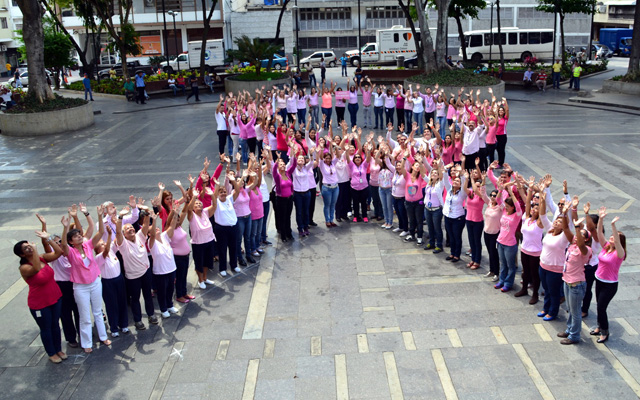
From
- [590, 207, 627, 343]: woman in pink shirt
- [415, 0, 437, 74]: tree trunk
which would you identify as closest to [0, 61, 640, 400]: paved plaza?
[590, 207, 627, 343]: woman in pink shirt

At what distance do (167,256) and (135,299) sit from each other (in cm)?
70

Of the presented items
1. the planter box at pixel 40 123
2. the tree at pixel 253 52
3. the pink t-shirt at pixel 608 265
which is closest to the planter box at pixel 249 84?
the tree at pixel 253 52

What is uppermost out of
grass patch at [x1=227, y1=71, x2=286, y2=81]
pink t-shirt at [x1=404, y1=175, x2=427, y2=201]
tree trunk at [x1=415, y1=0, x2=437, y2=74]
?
tree trunk at [x1=415, y1=0, x2=437, y2=74]

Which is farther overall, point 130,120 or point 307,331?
point 130,120

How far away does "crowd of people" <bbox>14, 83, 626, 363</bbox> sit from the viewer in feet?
23.8

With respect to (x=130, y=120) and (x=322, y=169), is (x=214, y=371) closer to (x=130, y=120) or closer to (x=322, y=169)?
(x=322, y=169)

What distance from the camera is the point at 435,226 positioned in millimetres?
10250

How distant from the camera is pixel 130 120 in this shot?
2420 cm

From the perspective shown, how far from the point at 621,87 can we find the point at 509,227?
22.4 metres

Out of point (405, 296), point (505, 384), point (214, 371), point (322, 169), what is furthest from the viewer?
point (322, 169)

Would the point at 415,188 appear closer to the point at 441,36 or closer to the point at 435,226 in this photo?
the point at 435,226

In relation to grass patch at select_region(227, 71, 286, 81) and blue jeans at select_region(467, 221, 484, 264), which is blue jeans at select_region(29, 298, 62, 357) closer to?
blue jeans at select_region(467, 221, 484, 264)

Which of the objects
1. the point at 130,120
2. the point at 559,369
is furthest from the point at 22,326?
the point at 130,120

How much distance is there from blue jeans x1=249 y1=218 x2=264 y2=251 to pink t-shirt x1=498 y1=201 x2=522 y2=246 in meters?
3.99
